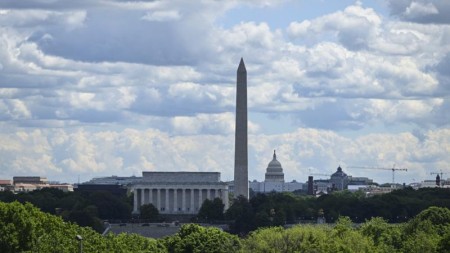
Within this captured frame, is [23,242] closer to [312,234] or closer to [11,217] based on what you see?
[11,217]

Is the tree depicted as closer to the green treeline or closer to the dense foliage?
the green treeline

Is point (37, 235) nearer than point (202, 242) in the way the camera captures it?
Yes

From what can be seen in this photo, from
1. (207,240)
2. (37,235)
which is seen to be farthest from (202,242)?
(37,235)

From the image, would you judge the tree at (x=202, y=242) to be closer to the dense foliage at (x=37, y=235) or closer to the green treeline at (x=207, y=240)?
the green treeline at (x=207, y=240)

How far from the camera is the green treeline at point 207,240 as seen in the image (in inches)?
4700

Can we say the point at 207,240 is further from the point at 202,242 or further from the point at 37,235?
the point at 37,235

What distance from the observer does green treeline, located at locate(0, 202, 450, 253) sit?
392 ft

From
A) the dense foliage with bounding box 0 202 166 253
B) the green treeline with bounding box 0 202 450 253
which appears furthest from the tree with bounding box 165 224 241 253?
the dense foliage with bounding box 0 202 166 253

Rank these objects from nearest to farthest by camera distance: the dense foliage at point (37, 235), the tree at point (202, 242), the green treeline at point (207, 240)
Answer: the dense foliage at point (37, 235) → the green treeline at point (207, 240) → the tree at point (202, 242)

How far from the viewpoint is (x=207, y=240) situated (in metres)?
150

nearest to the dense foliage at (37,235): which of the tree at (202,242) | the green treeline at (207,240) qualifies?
the green treeline at (207,240)

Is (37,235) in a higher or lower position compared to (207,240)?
lower

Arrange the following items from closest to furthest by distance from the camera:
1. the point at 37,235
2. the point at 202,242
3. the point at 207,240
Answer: the point at 37,235
the point at 202,242
the point at 207,240

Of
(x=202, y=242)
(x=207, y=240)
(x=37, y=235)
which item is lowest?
(x=37, y=235)
